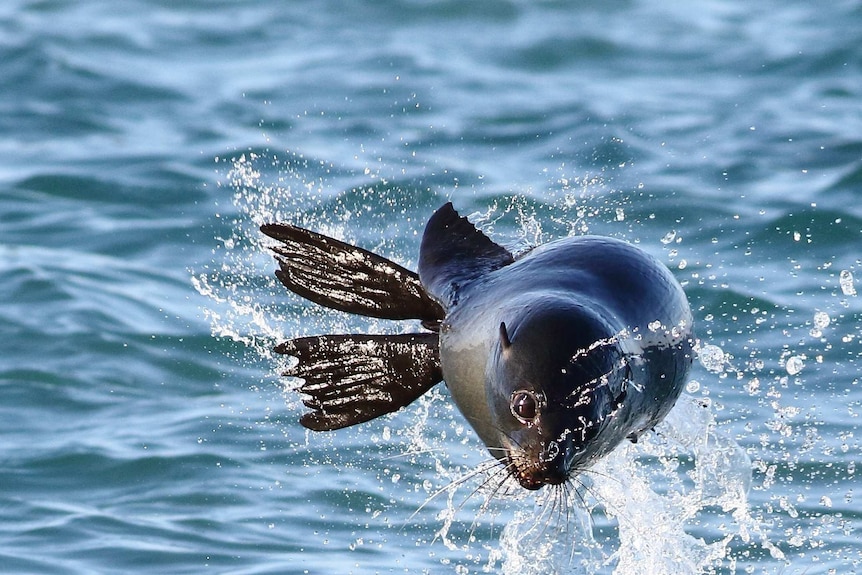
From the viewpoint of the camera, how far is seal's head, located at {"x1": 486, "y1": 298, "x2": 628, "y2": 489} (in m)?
3.54

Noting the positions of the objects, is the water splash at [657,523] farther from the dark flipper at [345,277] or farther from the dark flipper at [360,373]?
the dark flipper at [345,277]

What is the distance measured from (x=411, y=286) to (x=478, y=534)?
64.1 inches

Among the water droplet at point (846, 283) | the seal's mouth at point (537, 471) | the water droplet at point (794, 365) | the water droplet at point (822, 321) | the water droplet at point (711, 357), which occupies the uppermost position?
the seal's mouth at point (537, 471)

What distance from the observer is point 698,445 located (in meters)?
5.58

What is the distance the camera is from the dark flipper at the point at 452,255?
4.45 meters

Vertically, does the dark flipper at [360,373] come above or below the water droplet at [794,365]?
above

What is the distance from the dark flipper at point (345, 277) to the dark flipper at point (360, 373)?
13 centimetres

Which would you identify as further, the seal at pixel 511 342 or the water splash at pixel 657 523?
the water splash at pixel 657 523

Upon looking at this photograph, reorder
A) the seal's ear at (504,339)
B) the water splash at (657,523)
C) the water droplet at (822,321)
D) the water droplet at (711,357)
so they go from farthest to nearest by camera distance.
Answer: the water droplet at (822,321), the water droplet at (711,357), the water splash at (657,523), the seal's ear at (504,339)

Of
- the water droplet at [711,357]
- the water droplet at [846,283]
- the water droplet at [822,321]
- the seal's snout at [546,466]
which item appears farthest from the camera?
the water droplet at [846,283]

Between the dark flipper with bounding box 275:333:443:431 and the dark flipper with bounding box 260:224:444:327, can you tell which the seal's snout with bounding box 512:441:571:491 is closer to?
the dark flipper with bounding box 275:333:443:431

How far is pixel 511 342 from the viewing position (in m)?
3.68

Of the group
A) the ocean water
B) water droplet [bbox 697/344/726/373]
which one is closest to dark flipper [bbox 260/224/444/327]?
the ocean water

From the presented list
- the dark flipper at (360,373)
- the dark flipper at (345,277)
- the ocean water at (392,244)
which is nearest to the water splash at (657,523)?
the ocean water at (392,244)
